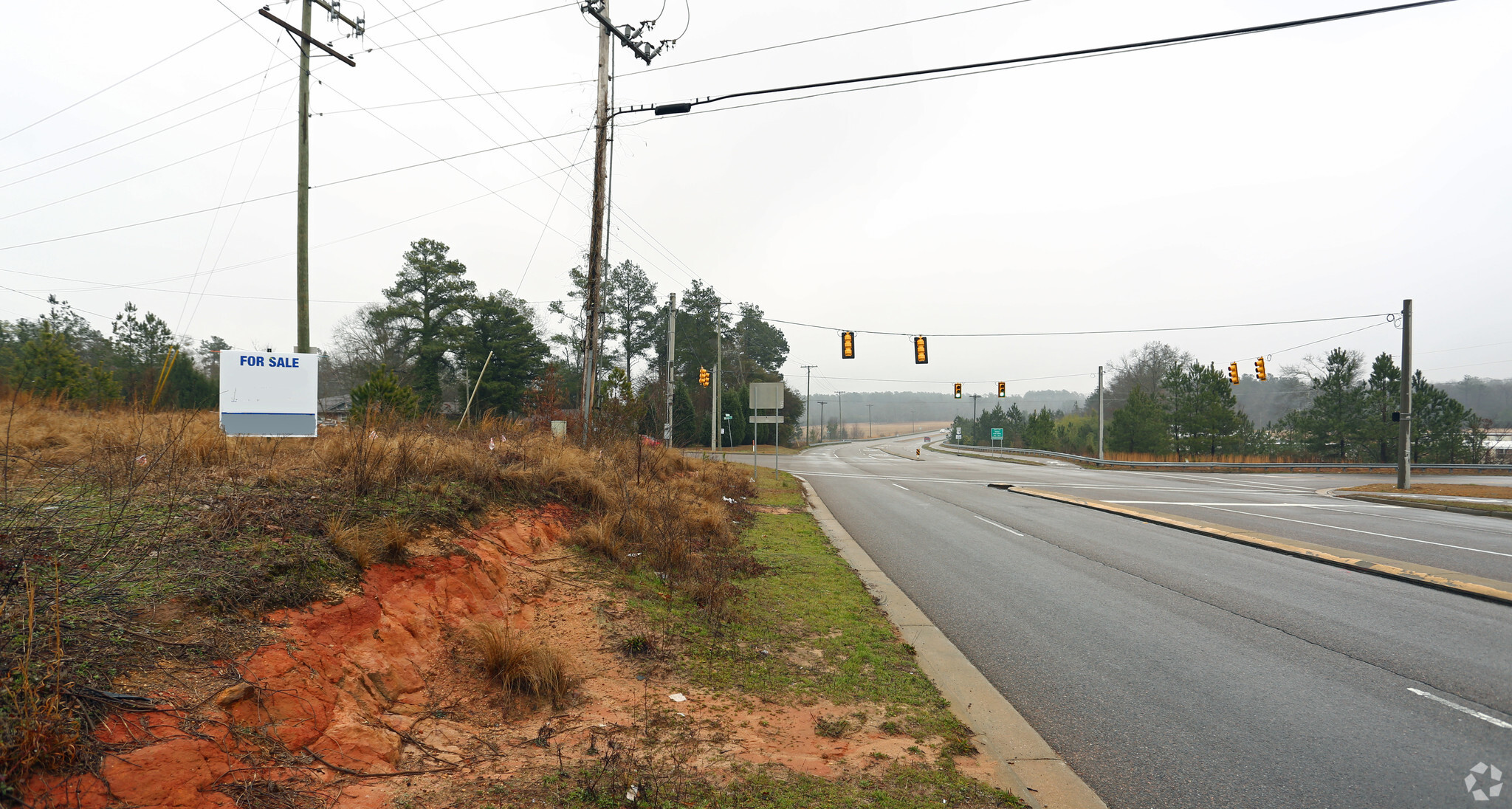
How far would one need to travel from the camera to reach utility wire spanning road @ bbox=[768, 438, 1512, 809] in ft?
12.4

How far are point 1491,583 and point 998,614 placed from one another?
637 centimetres

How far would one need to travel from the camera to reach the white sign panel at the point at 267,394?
10836mm

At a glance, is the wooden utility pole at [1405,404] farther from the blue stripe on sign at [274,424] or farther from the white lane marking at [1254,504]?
the blue stripe on sign at [274,424]

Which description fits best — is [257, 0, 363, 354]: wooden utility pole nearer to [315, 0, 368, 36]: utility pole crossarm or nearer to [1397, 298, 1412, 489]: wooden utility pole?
[315, 0, 368, 36]: utility pole crossarm

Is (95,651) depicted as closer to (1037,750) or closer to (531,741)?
(531,741)

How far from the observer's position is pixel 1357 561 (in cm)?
923

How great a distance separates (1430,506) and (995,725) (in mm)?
22788

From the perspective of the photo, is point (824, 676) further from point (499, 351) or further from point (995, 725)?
point (499, 351)

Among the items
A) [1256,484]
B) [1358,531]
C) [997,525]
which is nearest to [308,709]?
[997,525]

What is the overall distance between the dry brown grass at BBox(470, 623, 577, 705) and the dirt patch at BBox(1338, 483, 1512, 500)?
94.6ft

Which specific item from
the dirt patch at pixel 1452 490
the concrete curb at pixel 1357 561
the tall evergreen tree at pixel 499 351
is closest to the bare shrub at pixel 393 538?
the concrete curb at pixel 1357 561

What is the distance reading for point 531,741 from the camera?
3.73 metres

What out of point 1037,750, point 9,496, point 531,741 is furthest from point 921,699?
point 9,496

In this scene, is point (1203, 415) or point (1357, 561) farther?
point (1203, 415)
